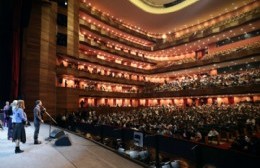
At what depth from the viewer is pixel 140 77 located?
45375 millimetres

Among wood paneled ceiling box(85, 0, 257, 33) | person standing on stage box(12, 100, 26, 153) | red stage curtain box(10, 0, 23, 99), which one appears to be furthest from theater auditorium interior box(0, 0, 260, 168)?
person standing on stage box(12, 100, 26, 153)

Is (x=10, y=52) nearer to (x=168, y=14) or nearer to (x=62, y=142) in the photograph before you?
(x=62, y=142)

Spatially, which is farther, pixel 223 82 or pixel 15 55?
pixel 223 82

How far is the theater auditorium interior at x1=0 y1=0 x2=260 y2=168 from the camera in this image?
8.46 m

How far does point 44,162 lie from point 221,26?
114 ft

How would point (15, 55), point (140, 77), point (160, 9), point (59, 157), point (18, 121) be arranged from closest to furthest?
point (59, 157) → point (18, 121) → point (15, 55) → point (160, 9) → point (140, 77)

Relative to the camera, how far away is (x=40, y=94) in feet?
73.4

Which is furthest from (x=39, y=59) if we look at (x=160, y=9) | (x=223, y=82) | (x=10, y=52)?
(x=160, y=9)

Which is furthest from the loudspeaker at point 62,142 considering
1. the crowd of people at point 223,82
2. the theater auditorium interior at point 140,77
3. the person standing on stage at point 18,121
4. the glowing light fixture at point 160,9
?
the glowing light fixture at point 160,9

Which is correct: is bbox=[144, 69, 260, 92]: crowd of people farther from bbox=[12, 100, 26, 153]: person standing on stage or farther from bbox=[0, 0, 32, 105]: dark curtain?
bbox=[12, 100, 26, 153]: person standing on stage

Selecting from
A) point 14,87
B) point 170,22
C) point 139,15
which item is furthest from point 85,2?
point 14,87

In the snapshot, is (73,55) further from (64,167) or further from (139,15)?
(64,167)

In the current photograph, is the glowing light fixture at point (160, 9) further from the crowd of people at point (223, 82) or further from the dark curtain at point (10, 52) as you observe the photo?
the dark curtain at point (10, 52)

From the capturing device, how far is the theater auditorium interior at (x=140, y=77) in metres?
8.46
